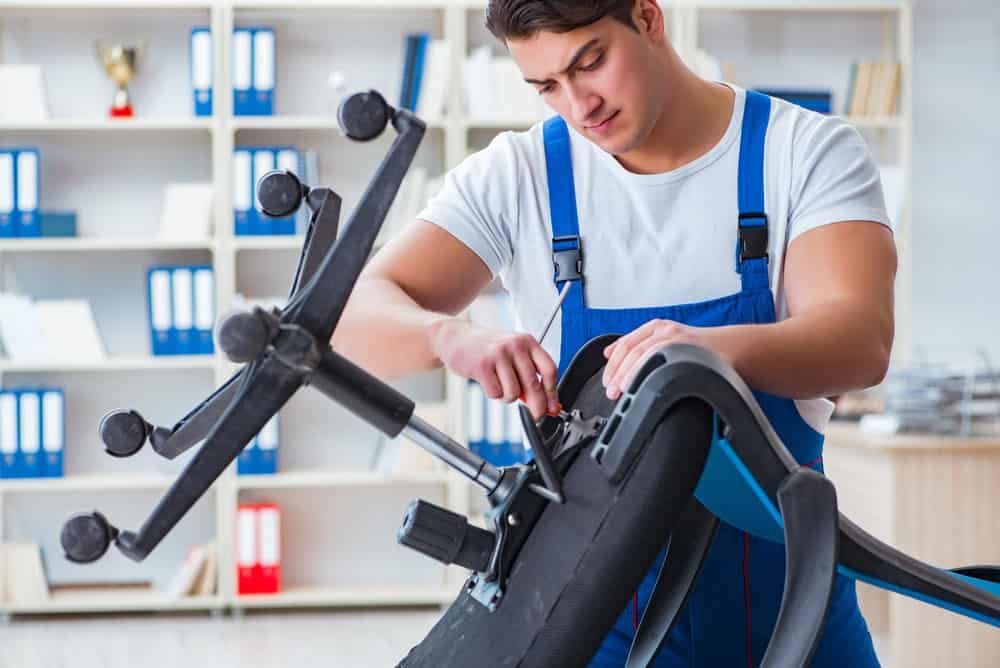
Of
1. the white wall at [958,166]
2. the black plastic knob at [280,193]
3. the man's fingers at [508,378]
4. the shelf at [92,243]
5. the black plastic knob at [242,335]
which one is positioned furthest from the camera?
the white wall at [958,166]

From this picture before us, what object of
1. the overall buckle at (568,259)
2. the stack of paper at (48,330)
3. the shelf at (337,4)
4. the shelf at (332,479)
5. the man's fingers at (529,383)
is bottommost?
the shelf at (332,479)

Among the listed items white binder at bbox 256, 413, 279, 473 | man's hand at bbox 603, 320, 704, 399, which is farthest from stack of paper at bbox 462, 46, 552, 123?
man's hand at bbox 603, 320, 704, 399

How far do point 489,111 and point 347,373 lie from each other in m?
4.02

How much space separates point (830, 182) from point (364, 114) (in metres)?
0.53

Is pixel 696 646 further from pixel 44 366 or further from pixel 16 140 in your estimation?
pixel 16 140

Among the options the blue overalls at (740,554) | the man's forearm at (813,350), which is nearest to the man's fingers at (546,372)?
the man's forearm at (813,350)

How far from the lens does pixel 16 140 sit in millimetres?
4832

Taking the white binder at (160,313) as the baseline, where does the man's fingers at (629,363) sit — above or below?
above

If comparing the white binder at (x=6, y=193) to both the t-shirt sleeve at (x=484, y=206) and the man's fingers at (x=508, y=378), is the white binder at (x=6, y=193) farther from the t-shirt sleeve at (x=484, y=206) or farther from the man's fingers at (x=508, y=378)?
the man's fingers at (x=508, y=378)

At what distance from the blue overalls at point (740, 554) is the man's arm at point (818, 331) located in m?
0.05

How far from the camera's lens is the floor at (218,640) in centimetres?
400

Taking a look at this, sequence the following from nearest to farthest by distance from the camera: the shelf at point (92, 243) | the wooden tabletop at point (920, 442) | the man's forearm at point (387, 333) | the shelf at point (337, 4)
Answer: the man's forearm at point (387, 333), the wooden tabletop at point (920, 442), the shelf at point (92, 243), the shelf at point (337, 4)

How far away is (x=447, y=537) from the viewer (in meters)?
0.81

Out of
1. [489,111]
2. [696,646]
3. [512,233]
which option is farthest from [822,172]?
[489,111]
